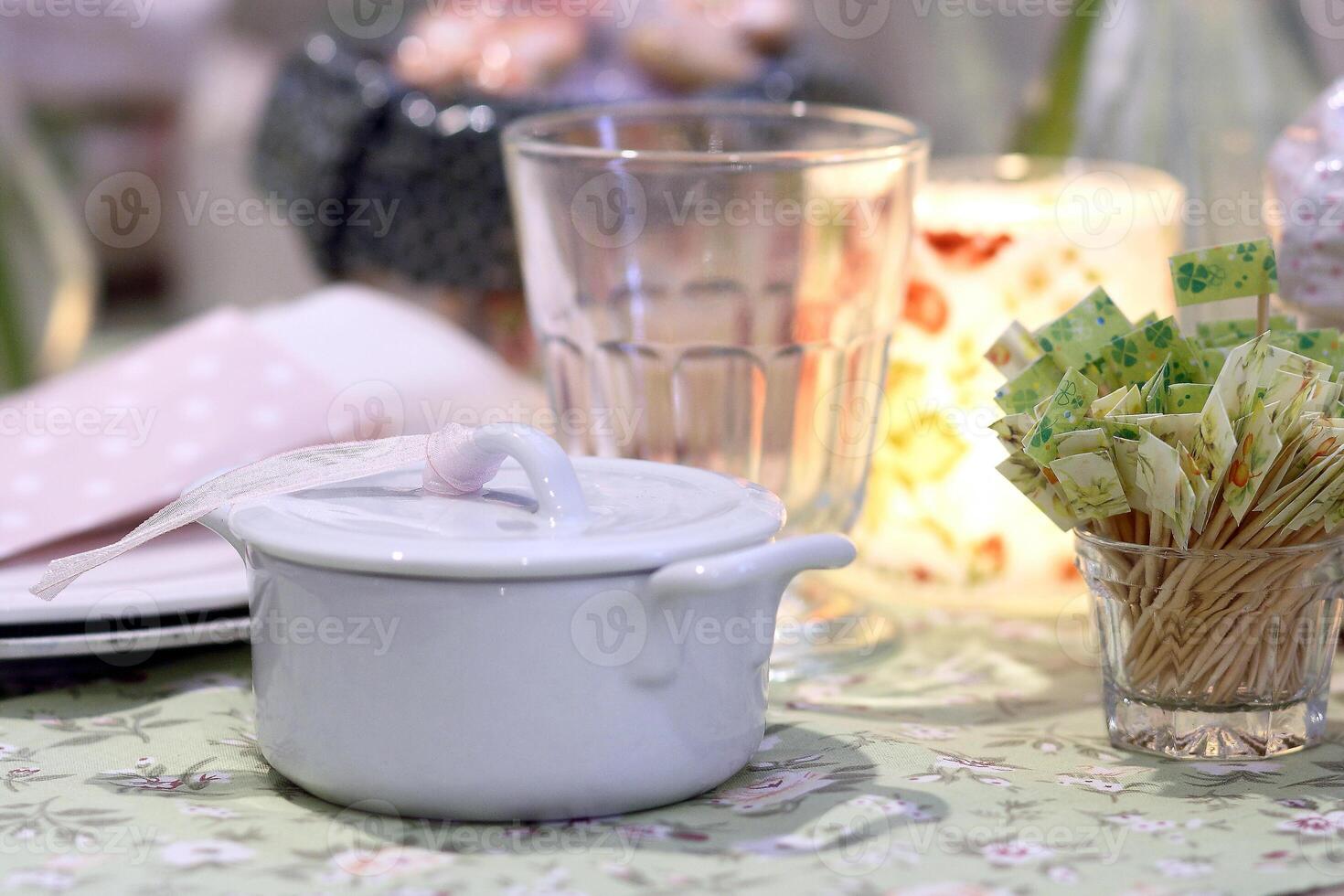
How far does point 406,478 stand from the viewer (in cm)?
40

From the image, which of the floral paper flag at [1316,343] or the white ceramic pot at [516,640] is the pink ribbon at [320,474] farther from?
the floral paper flag at [1316,343]

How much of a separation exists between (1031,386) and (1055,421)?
0.13 ft

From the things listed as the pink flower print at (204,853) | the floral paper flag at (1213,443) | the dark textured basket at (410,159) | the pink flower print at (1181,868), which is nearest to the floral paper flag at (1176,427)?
the floral paper flag at (1213,443)

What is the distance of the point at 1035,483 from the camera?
40 centimetres

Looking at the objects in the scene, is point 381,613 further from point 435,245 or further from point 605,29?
point 605,29

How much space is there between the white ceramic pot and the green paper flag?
0.48ft

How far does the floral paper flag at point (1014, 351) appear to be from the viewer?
0.43 metres

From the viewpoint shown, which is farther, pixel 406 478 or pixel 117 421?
pixel 117 421

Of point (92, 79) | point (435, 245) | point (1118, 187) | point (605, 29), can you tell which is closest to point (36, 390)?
point (435, 245)

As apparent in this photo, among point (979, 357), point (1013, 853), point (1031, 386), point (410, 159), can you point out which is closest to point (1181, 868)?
point (1013, 853)

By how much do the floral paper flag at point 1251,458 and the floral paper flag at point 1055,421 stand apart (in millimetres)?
38

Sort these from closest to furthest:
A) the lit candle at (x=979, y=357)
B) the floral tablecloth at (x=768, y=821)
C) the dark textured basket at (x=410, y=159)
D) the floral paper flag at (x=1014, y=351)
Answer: the floral tablecloth at (x=768, y=821) < the floral paper flag at (x=1014, y=351) < the lit candle at (x=979, y=357) < the dark textured basket at (x=410, y=159)

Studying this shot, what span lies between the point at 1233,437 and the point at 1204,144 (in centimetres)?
35

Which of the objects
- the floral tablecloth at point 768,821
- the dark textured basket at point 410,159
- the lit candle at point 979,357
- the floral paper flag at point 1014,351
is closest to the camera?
the floral tablecloth at point 768,821
